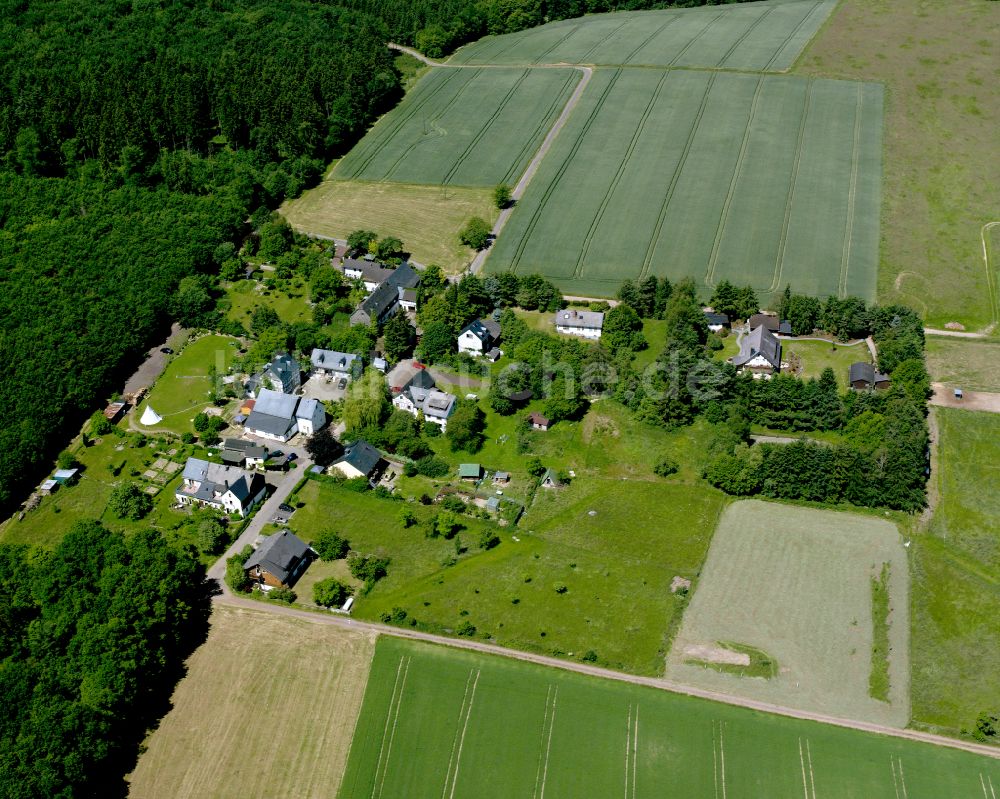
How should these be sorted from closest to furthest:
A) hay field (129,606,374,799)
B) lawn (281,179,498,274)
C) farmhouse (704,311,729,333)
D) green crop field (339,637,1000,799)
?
1. green crop field (339,637,1000,799)
2. hay field (129,606,374,799)
3. farmhouse (704,311,729,333)
4. lawn (281,179,498,274)

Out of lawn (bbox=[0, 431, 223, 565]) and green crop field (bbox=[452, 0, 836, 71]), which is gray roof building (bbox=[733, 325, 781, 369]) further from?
green crop field (bbox=[452, 0, 836, 71])

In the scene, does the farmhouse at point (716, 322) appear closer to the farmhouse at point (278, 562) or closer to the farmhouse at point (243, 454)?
the farmhouse at point (243, 454)

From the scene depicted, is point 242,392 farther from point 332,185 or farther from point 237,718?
point 332,185

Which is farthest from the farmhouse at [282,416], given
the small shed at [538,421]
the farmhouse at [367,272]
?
the farmhouse at [367,272]

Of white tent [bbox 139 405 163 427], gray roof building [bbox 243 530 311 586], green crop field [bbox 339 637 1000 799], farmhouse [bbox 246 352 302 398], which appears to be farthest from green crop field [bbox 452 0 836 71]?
green crop field [bbox 339 637 1000 799]

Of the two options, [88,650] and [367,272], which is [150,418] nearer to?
[88,650]

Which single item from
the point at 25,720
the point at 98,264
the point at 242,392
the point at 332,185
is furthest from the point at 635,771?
the point at 332,185
